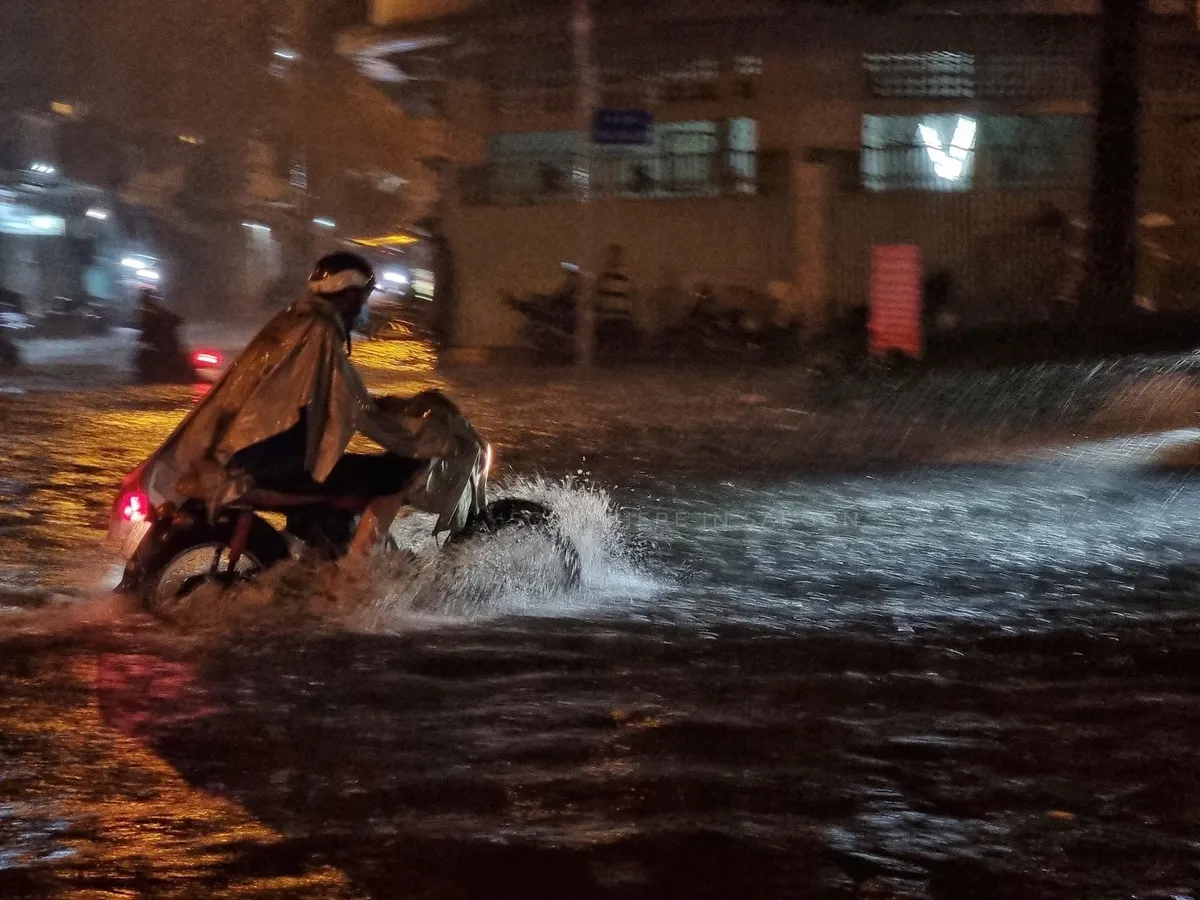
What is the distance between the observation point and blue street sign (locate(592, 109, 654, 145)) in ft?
61.7

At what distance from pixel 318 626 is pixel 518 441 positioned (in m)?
7.28

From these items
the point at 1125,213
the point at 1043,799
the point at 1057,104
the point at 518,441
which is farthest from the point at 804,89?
the point at 1043,799

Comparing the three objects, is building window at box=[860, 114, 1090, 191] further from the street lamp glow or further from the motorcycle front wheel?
the motorcycle front wheel

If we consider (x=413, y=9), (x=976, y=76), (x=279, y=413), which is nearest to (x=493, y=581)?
(x=279, y=413)

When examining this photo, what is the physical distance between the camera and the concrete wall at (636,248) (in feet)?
78.1

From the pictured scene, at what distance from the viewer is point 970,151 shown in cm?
2331

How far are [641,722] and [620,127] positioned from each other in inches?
559

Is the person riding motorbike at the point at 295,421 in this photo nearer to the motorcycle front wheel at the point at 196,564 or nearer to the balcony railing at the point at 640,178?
the motorcycle front wheel at the point at 196,564

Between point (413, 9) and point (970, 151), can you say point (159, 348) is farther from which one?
point (970, 151)

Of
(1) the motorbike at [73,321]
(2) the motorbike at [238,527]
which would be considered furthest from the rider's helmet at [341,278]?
(1) the motorbike at [73,321]

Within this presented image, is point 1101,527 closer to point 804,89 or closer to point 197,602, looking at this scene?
point 197,602

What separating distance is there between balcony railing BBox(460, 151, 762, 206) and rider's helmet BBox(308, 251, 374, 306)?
18.3m

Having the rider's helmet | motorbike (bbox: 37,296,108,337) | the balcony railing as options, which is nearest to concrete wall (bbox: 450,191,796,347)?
the balcony railing

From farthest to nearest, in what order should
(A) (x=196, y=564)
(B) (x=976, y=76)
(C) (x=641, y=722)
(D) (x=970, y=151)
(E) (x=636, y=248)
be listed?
(E) (x=636, y=248), (B) (x=976, y=76), (D) (x=970, y=151), (A) (x=196, y=564), (C) (x=641, y=722)
